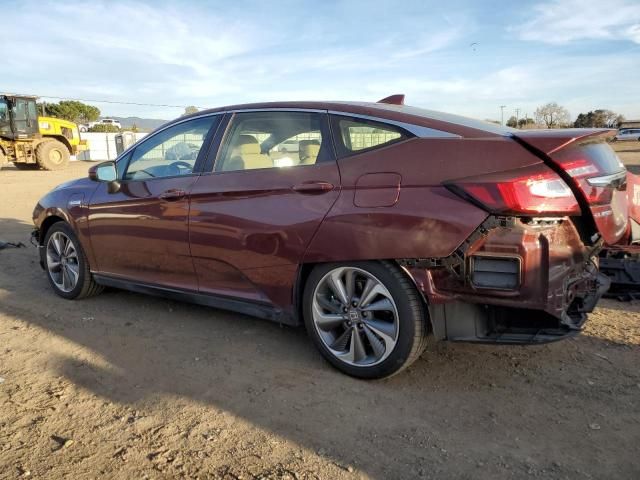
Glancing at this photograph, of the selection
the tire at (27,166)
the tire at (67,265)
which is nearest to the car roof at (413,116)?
the tire at (67,265)

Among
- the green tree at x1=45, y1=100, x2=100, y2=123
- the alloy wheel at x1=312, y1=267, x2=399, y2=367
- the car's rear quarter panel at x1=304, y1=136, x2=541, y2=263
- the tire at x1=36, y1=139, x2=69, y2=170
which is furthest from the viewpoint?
the green tree at x1=45, y1=100, x2=100, y2=123

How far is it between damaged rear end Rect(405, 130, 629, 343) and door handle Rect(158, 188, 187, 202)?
1.84 meters

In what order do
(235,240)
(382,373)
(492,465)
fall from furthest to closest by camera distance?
(235,240) → (382,373) → (492,465)

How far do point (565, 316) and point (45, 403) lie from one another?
294 centimetres

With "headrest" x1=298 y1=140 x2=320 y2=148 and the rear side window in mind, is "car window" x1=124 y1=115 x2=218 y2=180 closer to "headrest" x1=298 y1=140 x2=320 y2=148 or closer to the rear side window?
"headrest" x1=298 y1=140 x2=320 y2=148

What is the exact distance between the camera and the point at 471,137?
2959mm

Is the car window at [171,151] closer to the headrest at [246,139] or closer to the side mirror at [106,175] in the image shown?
the side mirror at [106,175]

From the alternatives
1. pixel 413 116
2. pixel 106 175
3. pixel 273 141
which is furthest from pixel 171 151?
pixel 413 116

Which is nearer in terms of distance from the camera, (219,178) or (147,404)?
(147,404)

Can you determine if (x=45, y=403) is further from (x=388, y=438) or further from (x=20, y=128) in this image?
(x=20, y=128)

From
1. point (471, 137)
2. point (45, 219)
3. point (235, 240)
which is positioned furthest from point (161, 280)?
point (471, 137)

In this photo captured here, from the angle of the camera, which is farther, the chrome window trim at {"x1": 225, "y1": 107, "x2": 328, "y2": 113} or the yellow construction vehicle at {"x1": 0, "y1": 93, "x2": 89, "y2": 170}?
the yellow construction vehicle at {"x1": 0, "y1": 93, "x2": 89, "y2": 170}

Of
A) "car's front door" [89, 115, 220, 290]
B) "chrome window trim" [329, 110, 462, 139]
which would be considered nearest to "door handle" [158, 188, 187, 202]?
"car's front door" [89, 115, 220, 290]

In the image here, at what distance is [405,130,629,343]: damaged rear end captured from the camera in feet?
9.11
